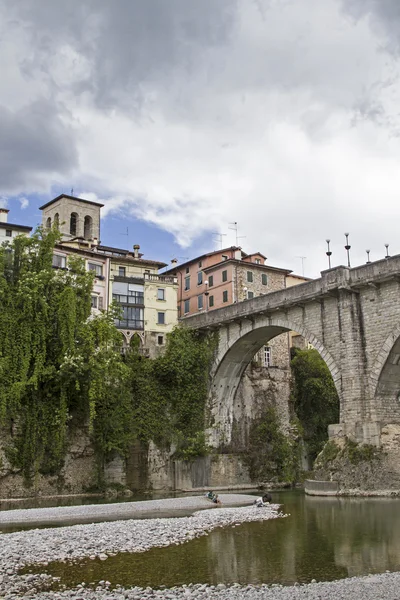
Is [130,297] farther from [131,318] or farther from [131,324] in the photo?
[131,324]

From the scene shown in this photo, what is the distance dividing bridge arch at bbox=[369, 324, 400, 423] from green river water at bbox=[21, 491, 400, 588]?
9.59 meters

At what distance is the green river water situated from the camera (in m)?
15.1

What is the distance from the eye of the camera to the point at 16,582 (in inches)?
575

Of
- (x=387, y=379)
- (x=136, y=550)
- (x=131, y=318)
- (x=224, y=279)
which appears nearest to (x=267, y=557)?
(x=136, y=550)

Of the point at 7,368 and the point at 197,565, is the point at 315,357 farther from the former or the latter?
the point at 197,565

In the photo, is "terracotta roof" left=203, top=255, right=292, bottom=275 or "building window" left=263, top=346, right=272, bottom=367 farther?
"terracotta roof" left=203, top=255, right=292, bottom=275

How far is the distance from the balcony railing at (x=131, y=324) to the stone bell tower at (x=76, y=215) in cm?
2038

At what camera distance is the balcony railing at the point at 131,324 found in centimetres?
4803

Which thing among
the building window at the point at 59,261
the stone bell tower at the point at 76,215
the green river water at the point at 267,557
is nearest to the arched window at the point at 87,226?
the stone bell tower at the point at 76,215

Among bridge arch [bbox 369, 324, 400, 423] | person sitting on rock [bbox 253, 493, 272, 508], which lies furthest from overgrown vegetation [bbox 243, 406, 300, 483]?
bridge arch [bbox 369, 324, 400, 423]

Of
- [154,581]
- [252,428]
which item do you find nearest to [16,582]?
[154,581]

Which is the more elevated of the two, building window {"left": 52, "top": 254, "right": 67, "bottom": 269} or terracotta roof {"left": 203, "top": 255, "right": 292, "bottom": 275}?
terracotta roof {"left": 203, "top": 255, "right": 292, "bottom": 275}

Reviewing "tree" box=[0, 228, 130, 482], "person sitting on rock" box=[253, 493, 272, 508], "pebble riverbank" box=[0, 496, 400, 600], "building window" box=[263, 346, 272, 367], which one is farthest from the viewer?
"building window" box=[263, 346, 272, 367]

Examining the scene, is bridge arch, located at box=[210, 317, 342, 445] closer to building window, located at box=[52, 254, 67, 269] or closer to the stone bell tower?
building window, located at box=[52, 254, 67, 269]
